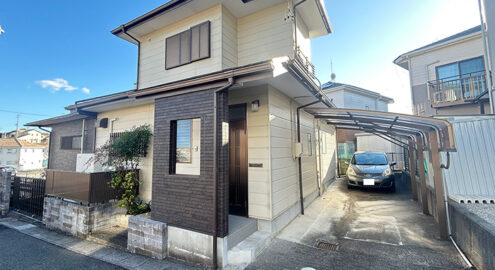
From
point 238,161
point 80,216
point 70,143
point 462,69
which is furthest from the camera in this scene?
point 462,69

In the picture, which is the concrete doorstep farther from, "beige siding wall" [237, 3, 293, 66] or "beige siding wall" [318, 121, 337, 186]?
"beige siding wall" [318, 121, 337, 186]

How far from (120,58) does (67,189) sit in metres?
9.76

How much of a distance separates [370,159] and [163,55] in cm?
886

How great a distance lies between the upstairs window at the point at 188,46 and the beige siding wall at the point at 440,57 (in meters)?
11.4

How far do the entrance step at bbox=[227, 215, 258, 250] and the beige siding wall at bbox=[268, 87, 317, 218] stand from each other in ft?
1.56

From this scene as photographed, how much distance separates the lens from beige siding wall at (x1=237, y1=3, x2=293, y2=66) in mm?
4906

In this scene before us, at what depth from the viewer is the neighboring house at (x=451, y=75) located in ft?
25.9

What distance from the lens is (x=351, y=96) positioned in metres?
15.2

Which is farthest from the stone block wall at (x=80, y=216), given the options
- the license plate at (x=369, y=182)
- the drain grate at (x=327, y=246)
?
the license plate at (x=369, y=182)

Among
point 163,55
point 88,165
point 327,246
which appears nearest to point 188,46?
point 163,55

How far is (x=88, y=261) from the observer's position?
3.45 meters

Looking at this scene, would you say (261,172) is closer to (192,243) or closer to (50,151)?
(192,243)

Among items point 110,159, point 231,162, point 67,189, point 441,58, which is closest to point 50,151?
point 67,189

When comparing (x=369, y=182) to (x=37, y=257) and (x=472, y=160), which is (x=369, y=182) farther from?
(x=37, y=257)
